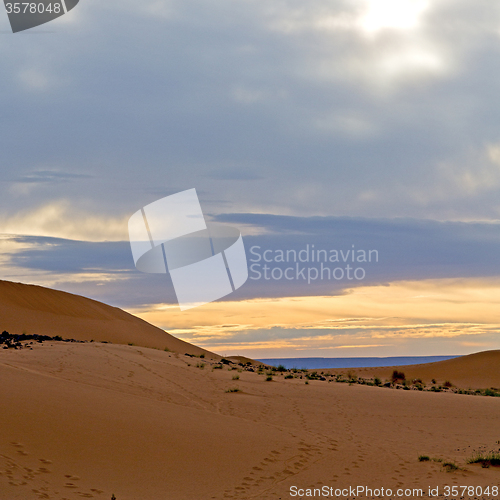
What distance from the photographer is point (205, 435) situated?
11688 millimetres

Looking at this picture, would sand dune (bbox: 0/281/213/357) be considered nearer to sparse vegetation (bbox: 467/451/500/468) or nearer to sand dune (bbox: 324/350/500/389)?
sand dune (bbox: 324/350/500/389)

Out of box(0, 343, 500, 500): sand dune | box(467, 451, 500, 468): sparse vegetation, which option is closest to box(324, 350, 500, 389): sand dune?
box(0, 343, 500, 500): sand dune

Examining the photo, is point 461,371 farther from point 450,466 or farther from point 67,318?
point 67,318

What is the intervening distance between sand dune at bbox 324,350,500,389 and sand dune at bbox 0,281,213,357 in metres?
21.1

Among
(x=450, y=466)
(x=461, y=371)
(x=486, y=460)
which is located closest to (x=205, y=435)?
(x=450, y=466)

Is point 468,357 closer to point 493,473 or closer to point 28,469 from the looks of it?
point 493,473

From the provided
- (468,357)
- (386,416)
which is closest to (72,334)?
(386,416)

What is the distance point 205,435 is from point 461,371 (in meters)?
39.6

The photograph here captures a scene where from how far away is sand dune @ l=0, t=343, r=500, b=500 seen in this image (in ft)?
28.8

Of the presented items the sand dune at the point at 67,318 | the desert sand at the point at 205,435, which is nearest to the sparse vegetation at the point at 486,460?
the desert sand at the point at 205,435

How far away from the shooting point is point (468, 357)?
50.8 meters

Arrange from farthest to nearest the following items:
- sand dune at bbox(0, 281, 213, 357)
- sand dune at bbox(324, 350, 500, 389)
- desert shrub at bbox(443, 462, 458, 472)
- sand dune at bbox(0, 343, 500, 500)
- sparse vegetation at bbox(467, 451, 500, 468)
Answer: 1. sand dune at bbox(0, 281, 213, 357)
2. sand dune at bbox(324, 350, 500, 389)
3. sparse vegetation at bbox(467, 451, 500, 468)
4. desert shrub at bbox(443, 462, 458, 472)
5. sand dune at bbox(0, 343, 500, 500)

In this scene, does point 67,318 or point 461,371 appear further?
point 67,318

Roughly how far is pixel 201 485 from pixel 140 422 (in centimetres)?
318
